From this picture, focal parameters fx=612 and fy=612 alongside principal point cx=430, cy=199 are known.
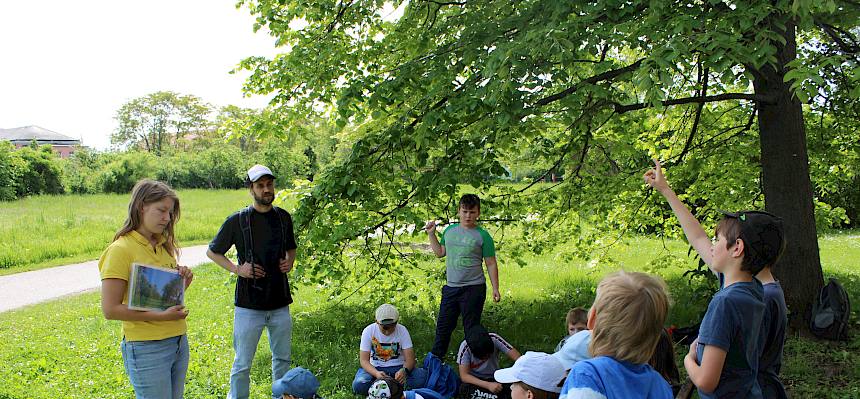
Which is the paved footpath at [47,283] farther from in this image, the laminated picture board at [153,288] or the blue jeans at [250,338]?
the laminated picture board at [153,288]

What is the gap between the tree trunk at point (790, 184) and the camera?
5.95 meters

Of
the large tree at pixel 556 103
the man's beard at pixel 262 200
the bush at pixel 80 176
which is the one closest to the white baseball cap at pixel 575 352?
the large tree at pixel 556 103

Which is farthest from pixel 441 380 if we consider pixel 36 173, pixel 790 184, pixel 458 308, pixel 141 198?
pixel 36 173

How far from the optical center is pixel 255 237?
450cm

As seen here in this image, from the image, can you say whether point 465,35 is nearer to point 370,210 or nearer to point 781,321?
point 370,210

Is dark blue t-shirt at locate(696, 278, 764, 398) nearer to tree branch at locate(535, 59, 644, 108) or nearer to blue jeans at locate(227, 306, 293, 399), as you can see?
tree branch at locate(535, 59, 644, 108)

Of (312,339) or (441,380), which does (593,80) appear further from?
(312,339)

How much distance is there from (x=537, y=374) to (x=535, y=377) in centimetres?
1

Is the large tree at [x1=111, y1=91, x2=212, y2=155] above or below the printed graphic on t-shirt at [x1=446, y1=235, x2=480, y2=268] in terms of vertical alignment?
above

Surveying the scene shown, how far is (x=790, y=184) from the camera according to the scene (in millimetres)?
5973

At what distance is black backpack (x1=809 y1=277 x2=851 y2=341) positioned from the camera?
534cm

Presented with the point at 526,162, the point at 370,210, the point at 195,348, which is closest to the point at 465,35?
the point at 370,210

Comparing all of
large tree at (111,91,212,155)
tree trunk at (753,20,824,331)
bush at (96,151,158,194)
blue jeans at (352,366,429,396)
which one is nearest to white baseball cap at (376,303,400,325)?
blue jeans at (352,366,429,396)

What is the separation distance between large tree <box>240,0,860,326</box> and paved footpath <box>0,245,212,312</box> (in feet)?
22.7
